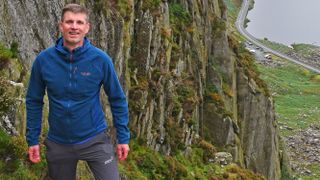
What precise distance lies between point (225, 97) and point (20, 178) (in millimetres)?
36070

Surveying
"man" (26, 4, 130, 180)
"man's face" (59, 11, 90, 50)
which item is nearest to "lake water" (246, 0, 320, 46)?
"man" (26, 4, 130, 180)

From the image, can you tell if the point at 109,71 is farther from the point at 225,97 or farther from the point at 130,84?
the point at 225,97

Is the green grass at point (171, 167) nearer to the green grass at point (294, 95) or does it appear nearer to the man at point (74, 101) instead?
the man at point (74, 101)

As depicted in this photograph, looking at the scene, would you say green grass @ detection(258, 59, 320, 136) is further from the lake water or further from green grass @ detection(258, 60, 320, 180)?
the lake water

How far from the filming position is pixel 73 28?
806cm

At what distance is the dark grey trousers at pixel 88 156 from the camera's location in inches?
338

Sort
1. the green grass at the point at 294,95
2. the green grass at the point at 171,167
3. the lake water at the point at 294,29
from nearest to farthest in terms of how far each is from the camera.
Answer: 1. the green grass at the point at 171,167
2. the green grass at the point at 294,95
3. the lake water at the point at 294,29

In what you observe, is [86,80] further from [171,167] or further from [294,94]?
[294,94]

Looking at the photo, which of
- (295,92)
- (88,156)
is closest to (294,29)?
(295,92)

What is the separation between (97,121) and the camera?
858 cm

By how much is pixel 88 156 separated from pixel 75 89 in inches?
48.0

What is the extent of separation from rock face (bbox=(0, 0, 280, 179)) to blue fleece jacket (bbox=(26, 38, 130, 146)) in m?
6.56

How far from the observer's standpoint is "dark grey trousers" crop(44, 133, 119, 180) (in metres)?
8.59

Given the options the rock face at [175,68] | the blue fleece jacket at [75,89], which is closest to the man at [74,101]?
the blue fleece jacket at [75,89]
